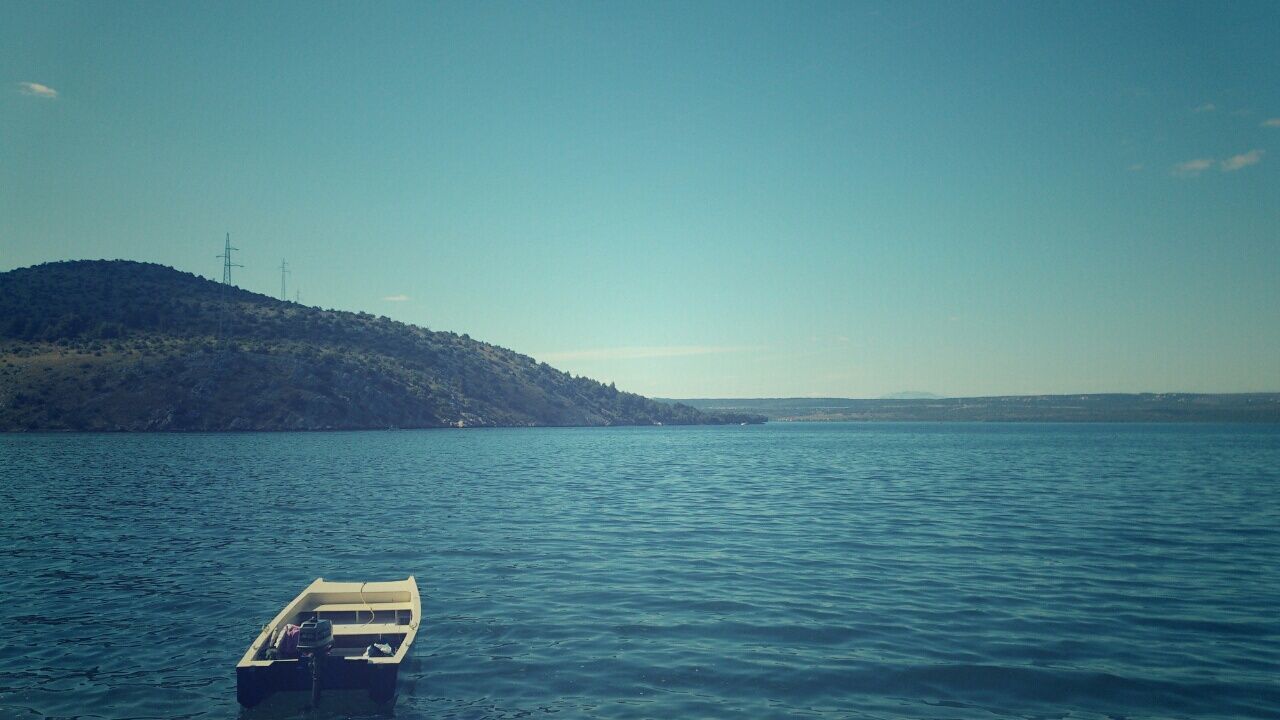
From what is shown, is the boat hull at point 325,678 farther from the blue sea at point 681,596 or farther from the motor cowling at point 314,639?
the blue sea at point 681,596

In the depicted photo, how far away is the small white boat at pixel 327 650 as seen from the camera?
588 inches

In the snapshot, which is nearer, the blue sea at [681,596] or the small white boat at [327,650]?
the small white boat at [327,650]

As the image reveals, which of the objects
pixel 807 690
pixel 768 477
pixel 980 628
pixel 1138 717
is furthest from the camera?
pixel 768 477

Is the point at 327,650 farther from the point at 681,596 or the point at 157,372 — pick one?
the point at 157,372

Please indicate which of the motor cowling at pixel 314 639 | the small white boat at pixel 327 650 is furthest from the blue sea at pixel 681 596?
the motor cowling at pixel 314 639

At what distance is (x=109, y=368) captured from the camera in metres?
152

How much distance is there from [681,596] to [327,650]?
1198 cm

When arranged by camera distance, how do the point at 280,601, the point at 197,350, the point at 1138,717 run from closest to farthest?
1. the point at 1138,717
2. the point at 280,601
3. the point at 197,350

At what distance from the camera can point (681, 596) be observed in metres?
24.3

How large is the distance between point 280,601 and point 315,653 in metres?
9.66

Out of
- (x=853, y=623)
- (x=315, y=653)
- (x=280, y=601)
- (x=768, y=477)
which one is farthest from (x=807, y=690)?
(x=768, y=477)

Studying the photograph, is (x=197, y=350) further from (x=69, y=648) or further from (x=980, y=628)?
(x=980, y=628)

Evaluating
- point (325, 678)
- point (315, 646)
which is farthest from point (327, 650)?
point (325, 678)

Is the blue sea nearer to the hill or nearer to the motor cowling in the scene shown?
the motor cowling
